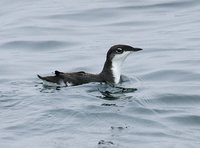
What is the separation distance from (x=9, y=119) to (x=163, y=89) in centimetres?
400

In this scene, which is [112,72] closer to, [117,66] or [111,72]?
[111,72]

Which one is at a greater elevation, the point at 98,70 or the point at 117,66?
the point at 117,66

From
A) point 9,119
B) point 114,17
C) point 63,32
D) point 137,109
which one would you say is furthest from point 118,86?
point 114,17

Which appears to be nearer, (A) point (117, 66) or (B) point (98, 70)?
(A) point (117, 66)

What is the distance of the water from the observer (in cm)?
1312

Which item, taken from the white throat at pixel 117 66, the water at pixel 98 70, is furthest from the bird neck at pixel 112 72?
the water at pixel 98 70

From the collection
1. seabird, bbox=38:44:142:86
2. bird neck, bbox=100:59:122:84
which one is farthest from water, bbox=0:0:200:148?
bird neck, bbox=100:59:122:84

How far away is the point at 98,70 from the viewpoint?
19203mm

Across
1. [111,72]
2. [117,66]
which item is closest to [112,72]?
[111,72]

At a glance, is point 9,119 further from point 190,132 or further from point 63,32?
point 63,32

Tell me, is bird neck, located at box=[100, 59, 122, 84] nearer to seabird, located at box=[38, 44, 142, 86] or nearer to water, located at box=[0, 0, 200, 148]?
seabird, located at box=[38, 44, 142, 86]

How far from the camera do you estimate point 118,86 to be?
56.9 feet

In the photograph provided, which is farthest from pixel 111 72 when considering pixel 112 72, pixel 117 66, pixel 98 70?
pixel 98 70

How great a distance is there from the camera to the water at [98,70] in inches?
516
